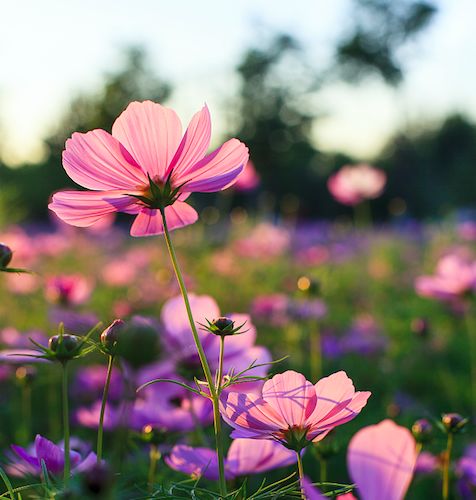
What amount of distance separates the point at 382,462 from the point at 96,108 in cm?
1691

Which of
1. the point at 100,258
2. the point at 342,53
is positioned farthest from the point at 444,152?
the point at 100,258

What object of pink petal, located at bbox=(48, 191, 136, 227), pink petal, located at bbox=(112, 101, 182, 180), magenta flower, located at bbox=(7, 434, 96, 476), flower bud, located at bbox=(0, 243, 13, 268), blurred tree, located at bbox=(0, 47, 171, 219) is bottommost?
magenta flower, located at bbox=(7, 434, 96, 476)

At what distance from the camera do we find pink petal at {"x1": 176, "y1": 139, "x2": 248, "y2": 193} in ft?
1.69

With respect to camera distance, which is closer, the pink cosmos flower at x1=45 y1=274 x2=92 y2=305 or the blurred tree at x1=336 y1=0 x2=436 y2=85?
the pink cosmos flower at x1=45 y1=274 x2=92 y2=305

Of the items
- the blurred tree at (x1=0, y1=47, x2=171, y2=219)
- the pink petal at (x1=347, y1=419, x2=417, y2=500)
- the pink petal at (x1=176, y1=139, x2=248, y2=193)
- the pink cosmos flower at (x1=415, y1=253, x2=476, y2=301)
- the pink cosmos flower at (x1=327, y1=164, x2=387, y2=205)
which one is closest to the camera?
the pink petal at (x1=347, y1=419, x2=417, y2=500)

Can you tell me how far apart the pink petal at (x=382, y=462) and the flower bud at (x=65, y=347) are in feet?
0.55

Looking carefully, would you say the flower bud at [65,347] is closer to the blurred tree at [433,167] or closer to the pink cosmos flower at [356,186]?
the pink cosmos flower at [356,186]

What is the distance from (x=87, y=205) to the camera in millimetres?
546

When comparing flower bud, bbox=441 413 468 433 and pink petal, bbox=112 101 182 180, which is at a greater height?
pink petal, bbox=112 101 182 180

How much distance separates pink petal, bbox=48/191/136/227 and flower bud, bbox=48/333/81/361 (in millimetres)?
133

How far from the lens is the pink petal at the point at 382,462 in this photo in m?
0.39

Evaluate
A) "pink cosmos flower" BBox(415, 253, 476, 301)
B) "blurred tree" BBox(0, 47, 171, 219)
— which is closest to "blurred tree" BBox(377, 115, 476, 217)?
"blurred tree" BBox(0, 47, 171, 219)

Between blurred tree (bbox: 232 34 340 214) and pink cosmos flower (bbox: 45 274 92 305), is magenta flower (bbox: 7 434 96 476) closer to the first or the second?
pink cosmos flower (bbox: 45 274 92 305)

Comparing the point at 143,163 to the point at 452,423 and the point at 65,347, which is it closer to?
the point at 65,347
